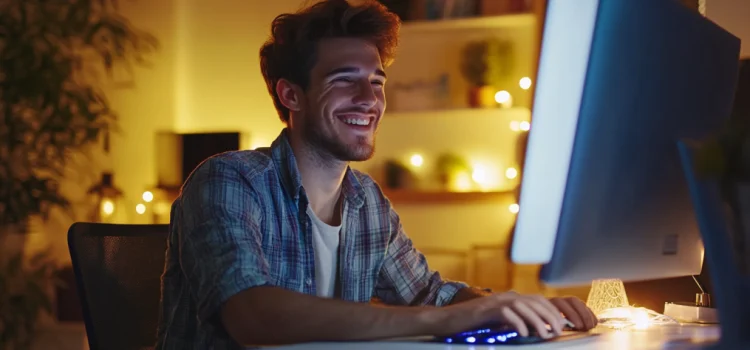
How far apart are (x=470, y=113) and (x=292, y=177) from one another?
2.79 metres

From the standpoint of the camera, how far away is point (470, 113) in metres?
4.10

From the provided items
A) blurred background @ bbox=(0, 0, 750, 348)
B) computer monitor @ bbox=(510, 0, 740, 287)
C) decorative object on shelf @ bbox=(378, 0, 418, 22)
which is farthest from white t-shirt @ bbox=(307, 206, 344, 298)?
decorative object on shelf @ bbox=(378, 0, 418, 22)

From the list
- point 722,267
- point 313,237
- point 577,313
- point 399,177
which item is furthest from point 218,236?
point 399,177

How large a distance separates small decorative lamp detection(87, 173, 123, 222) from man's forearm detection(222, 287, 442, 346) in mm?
3101

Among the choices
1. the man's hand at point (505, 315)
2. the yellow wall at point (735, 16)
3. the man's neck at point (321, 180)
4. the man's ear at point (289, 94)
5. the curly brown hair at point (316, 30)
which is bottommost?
the man's hand at point (505, 315)

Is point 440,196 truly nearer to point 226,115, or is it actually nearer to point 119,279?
point 226,115

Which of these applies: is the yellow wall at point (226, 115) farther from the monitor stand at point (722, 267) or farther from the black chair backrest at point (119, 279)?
the monitor stand at point (722, 267)

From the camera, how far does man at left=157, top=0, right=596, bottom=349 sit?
3.32 ft

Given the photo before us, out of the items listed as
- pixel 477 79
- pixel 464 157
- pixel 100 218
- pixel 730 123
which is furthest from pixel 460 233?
pixel 730 123

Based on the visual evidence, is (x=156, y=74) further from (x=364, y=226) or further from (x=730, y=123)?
(x=730, y=123)

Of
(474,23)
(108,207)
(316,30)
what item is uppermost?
(474,23)

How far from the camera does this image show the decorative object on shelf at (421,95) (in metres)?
4.11

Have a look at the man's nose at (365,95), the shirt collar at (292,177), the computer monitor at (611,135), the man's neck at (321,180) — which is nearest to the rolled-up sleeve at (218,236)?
the shirt collar at (292,177)

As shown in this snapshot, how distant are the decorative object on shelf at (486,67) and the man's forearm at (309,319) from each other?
3.03 m
